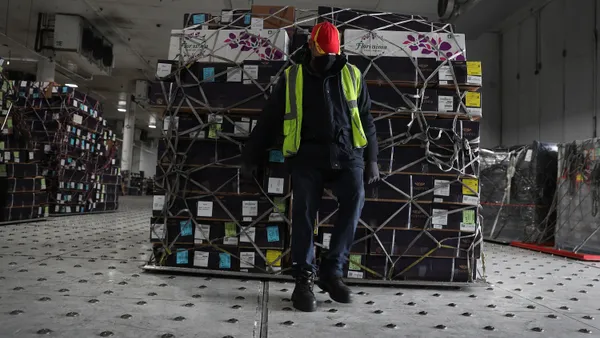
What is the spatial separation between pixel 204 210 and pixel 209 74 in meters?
1.08

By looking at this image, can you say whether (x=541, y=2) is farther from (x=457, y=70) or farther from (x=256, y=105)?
(x=256, y=105)

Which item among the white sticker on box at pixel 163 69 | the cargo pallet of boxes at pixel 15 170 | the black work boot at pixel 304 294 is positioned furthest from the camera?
the cargo pallet of boxes at pixel 15 170

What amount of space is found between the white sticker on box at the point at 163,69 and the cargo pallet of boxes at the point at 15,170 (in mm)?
3959

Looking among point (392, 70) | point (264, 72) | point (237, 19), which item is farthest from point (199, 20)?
point (392, 70)

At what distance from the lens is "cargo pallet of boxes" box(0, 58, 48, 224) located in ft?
20.0

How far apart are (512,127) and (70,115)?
34.2 ft

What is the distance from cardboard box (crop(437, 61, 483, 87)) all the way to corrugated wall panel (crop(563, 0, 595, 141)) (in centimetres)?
668

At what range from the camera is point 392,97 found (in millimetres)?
3309

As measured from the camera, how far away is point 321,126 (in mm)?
2617

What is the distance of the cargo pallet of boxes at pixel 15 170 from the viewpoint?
6.11 m

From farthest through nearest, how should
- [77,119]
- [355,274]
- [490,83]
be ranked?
1. [490,83]
2. [77,119]
3. [355,274]

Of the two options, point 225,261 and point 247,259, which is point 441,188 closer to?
point 247,259

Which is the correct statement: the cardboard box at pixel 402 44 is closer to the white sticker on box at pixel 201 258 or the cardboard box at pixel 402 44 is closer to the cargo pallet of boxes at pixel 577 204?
the white sticker on box at pixel 201 258

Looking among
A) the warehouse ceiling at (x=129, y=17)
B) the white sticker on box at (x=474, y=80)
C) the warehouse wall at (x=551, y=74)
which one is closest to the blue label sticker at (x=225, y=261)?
the white sticker on box at (x=474, y=80)
